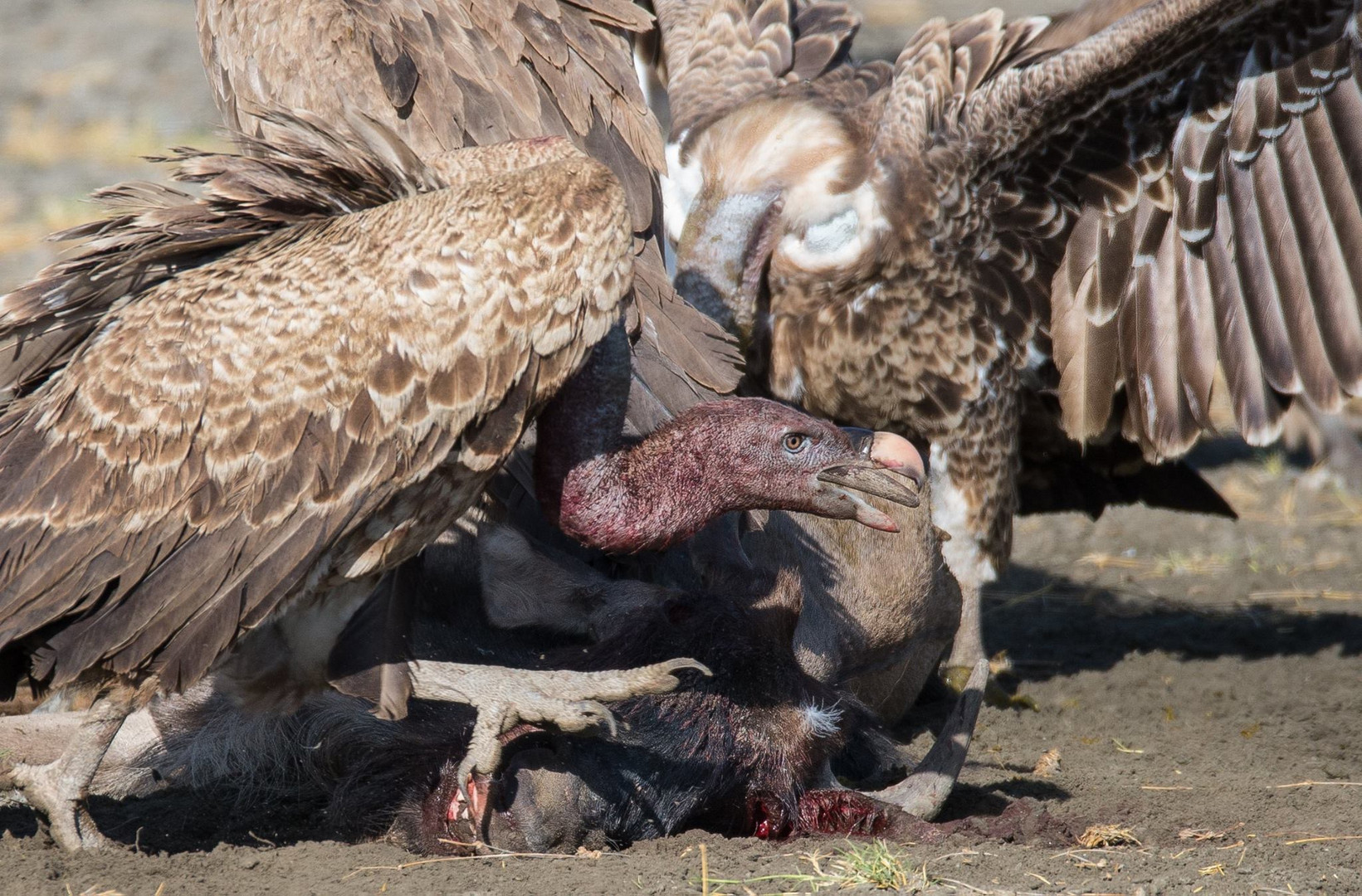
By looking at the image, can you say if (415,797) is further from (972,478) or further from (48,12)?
(48,12)

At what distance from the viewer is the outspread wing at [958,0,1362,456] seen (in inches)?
194

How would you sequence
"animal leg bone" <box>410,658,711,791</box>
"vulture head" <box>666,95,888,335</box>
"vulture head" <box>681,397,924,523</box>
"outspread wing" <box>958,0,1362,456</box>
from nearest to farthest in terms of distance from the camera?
"animal leg bone" <box>410,658,711,791</box> < "vulture head" <box>681,397,924,523</box> < "outspread wing" <box>958,0,1362,456</box> < "vulture head" <box>666,95,888,335</box>

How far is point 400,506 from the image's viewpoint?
10.6 feet

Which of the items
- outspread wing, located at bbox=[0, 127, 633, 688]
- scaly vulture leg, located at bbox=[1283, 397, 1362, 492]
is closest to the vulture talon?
outspread wing, located at bbox=[0, 127, 633, 688]

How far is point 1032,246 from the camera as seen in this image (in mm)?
5418

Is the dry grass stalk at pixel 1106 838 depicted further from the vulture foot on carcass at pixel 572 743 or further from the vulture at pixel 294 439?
the vulture at pixel 294 439

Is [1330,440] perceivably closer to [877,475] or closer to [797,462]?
[877,475]

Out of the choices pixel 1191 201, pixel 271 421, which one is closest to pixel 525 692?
pixel 271 421

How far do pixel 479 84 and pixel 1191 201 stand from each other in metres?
2.51

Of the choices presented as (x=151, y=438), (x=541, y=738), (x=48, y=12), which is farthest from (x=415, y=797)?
(x=48, y=12)

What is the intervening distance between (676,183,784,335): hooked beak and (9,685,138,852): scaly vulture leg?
269 centimetres

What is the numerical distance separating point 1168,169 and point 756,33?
1.86m

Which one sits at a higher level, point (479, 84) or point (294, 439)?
point (479, 84)

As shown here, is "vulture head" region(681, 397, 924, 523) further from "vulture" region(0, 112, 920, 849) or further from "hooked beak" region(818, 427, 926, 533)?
"vulture" region(0, 112, 920, 849)
